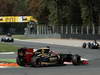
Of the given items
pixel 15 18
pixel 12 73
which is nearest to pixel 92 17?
pixel 15 18

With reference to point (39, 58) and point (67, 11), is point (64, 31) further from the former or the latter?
point (39, 58)

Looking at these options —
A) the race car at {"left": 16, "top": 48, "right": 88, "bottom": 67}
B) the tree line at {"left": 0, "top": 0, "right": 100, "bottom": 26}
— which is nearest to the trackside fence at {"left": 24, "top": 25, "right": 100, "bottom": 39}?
the tree line at {"left": 0, "top": 0, "right": 100, "bottom": 26}

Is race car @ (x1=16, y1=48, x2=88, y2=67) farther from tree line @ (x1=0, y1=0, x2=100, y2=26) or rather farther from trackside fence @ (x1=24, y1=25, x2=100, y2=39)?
tree line @ (x1=0, y1=0, x2=100, y2=26)

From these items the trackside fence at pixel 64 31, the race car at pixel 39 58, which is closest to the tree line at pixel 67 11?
the trackside fence at pixel 64 31

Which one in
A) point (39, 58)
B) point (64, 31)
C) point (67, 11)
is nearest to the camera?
point (39, 58)

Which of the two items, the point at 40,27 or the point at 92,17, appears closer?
the point at 92,17

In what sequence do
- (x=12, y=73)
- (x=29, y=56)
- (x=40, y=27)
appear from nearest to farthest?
(x=12, y=73) < (x=29, y=56) < (x=40, y=27)

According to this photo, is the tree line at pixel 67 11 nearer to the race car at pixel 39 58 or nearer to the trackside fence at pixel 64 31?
the trackside fence at pixel 64 31

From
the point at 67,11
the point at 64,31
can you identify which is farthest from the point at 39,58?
the point at 67,11

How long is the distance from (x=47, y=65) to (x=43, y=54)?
0.66m

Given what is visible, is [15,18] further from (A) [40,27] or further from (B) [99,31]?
(B) [99,31]

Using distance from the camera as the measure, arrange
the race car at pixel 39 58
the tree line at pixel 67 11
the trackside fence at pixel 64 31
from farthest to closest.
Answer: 1. the tree line at pixel 67 11
2. the trackside fence at pixel 64 31
3. the race car at pixel 39 58

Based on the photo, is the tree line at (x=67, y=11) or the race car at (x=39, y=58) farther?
the tree line at (x=67, y=11)

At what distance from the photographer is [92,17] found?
62.9 meters
